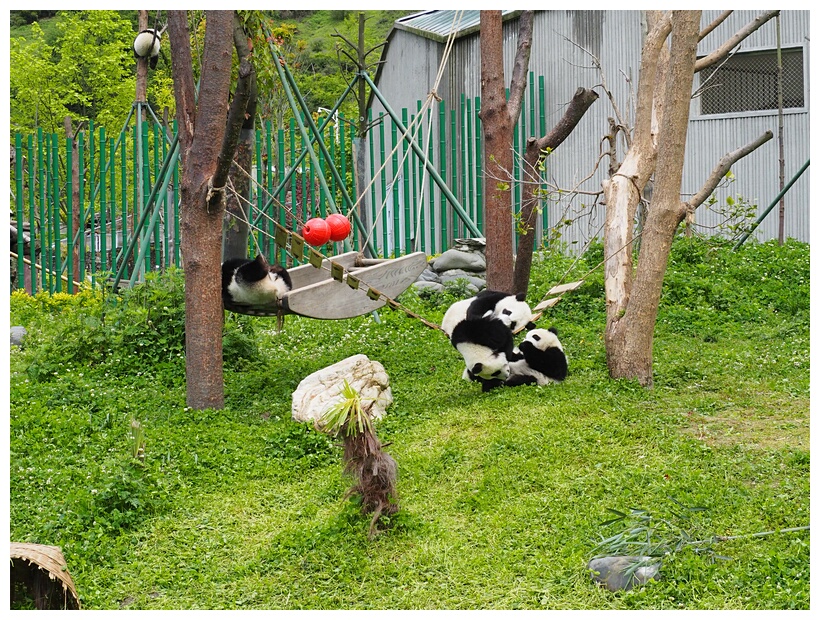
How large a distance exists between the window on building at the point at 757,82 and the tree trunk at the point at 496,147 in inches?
190

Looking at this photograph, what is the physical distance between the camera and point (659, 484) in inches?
155

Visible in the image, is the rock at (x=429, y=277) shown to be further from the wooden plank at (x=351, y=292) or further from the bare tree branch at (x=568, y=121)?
the wooden plank at (x=351, y=292)

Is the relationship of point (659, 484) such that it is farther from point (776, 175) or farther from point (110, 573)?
point (776, 175)

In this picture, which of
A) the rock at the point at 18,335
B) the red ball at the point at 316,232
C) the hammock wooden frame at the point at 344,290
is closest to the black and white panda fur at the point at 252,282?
the hammock wooden frame at the point at 344,290

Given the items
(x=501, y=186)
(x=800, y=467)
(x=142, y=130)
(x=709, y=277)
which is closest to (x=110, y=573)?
(x=800, y=467)

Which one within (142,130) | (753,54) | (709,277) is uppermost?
(753,54)

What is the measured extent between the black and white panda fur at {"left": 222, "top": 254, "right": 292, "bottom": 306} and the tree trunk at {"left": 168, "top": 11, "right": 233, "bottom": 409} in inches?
3.1

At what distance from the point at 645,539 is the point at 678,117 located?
2.82m

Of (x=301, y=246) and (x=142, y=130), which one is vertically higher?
(x=142, y=130)

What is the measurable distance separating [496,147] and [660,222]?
4.91ft

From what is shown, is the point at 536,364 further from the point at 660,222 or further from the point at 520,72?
the point at 520,72

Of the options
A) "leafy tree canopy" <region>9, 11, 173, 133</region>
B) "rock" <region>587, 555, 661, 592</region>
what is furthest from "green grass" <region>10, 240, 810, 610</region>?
"leafy tree canopy" <region>9, 11, 173, 133</region>

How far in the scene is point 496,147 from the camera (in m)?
6.42

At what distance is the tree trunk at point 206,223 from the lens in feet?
17.6
